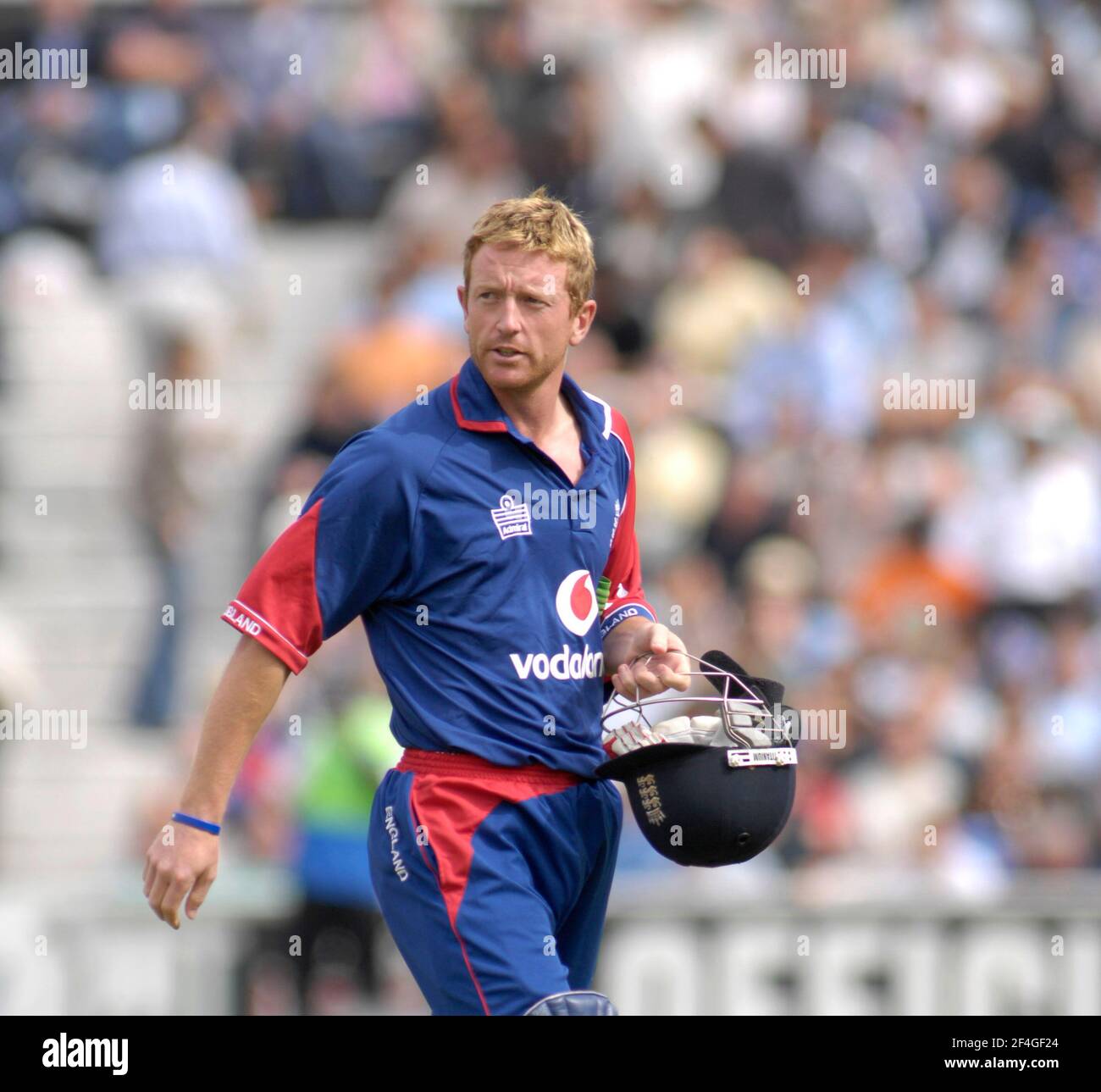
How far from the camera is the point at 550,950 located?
14.6ft

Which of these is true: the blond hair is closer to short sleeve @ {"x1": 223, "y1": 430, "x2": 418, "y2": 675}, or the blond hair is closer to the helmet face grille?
short sleeve @ {"x1": 223, "y1": 430, "x2": 418, "y2": 675}

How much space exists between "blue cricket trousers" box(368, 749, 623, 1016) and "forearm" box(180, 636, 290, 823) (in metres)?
0.39

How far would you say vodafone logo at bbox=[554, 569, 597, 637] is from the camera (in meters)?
4.65

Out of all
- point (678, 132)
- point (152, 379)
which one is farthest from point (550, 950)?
point (678, 132)

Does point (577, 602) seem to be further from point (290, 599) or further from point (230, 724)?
point (230, 724)

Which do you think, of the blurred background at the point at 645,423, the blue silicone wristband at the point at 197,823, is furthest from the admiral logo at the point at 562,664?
the blurred background at the point at 645,423

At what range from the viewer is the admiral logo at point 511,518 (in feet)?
14.9

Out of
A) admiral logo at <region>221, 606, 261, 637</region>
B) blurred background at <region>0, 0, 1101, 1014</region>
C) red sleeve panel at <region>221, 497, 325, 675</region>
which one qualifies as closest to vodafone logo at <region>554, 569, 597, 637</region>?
red sleeve panel at <region>221, 497, 325, 675</region>

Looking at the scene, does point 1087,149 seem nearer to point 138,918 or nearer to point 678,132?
point 678,132

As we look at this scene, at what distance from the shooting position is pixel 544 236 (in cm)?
452

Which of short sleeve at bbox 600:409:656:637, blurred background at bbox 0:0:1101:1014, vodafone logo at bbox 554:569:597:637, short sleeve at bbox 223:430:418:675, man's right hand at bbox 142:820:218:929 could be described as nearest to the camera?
man's right hand at bbox 142:820:218:929

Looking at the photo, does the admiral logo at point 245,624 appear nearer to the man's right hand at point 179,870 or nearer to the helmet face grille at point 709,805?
the man's right hand at point 179,870
